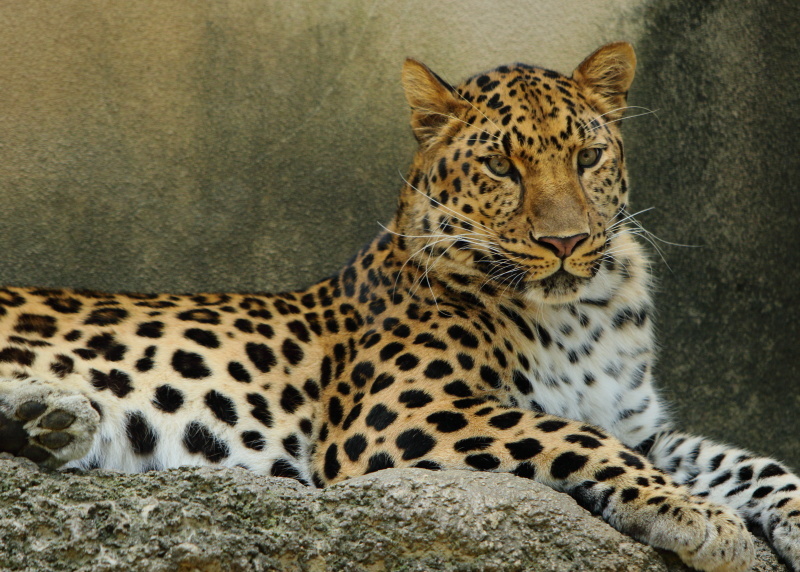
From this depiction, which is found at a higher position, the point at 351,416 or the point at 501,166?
the point at 501,166

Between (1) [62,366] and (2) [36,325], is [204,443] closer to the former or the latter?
(1) [62,366]

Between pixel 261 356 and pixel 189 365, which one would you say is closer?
pixel 189 365

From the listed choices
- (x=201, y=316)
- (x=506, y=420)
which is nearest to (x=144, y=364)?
(x=201, y=316)

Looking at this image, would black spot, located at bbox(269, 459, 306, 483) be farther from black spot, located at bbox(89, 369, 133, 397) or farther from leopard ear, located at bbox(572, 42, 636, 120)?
leopard ear, located at bbox(572, 42, 636, 120)

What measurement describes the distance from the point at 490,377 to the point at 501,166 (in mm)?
905

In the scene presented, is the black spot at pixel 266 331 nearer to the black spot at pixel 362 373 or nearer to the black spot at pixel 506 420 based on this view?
the black spot at pixel 362 373

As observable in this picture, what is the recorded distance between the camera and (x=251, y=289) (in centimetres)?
590

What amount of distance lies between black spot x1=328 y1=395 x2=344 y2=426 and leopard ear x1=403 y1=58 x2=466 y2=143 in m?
1.26

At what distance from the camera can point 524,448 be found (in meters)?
3.77

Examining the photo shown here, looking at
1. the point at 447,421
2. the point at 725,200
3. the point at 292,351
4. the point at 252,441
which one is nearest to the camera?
the point at 447,421

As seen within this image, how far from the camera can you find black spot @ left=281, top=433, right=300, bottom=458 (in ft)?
14.6

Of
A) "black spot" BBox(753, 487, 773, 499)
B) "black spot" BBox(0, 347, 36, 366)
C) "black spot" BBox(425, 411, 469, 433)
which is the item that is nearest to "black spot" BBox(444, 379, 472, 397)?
"black spot" BBox(425, 411, 469, 433)

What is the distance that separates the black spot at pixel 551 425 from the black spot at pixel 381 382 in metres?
0.71

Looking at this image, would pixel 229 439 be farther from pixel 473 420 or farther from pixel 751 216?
pixel 751 216
